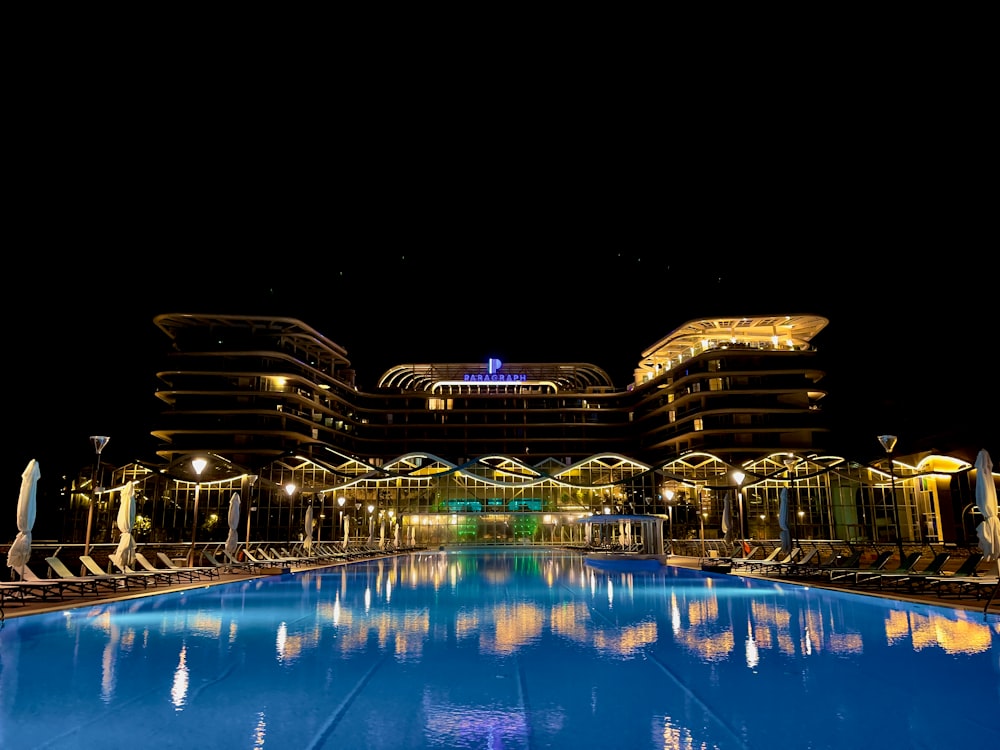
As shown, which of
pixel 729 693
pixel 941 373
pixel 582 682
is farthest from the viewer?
pixel 941 373

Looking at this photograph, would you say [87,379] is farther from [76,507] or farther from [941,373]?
[941,373]

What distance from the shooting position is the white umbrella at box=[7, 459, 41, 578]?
575 inches

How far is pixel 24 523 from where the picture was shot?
50.8 feet

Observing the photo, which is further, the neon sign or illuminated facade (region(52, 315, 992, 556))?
the neon sign

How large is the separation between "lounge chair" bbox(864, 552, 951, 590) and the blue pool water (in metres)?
3.28

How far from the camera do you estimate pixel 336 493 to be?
2215 inches

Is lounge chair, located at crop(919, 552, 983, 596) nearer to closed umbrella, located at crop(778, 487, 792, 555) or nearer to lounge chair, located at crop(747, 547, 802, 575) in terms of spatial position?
lounge chair, located at crop(747, 547, 802, 575)

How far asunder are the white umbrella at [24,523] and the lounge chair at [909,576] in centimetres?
2019

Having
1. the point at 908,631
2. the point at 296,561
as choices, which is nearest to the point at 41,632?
the point at 908,631

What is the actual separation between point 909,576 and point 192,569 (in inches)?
783

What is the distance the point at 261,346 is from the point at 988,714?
7015cm

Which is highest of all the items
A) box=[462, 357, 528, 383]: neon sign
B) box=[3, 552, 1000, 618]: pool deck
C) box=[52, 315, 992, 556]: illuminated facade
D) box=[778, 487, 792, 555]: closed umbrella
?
box=[462, 357, 528, 383]: neon sign

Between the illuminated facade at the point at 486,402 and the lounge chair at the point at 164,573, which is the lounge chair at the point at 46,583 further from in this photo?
the illuminated facade at the point at 486,402

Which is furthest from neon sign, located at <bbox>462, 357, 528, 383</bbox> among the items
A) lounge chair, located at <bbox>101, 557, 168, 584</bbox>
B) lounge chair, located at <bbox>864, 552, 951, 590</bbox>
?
lounge chair, located at <bbox>864, 552, 951, 590</bbox>
